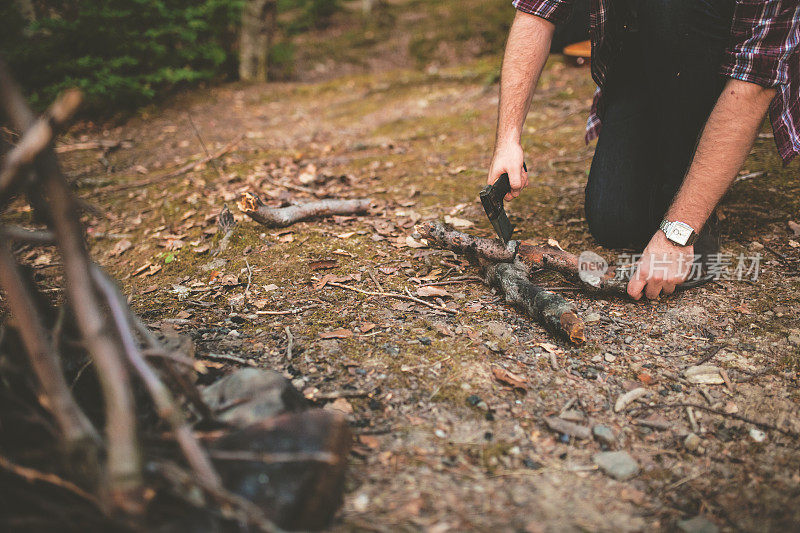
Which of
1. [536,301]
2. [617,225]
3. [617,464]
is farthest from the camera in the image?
[617,225]

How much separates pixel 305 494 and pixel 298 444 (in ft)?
0.38

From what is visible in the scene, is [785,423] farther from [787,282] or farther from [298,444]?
[298,444]

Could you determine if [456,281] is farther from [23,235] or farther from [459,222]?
[23,235]

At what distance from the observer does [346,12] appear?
36.7 feet

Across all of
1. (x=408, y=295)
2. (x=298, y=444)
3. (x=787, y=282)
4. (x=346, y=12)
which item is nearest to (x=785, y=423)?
(x=787, y=282)

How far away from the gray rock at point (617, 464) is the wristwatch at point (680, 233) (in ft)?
3.67

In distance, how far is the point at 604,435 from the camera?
1.53 metres

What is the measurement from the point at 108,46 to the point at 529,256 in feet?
17.7

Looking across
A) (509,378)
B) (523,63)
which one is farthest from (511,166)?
(509,378)

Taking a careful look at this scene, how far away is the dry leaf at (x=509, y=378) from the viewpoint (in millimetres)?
1709

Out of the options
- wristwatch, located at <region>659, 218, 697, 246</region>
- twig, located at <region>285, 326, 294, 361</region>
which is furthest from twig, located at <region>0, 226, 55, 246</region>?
wristwatch, located at <region>659, 218, 697, 246</region>

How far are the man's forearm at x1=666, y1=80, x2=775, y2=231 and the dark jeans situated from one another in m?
0.37

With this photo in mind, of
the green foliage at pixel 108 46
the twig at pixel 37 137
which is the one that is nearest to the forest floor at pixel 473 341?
the twig at pixel 37 137

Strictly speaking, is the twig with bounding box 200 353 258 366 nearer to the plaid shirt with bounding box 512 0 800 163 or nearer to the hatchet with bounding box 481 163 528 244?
the hatchet with bounding box 481 163 528 244
